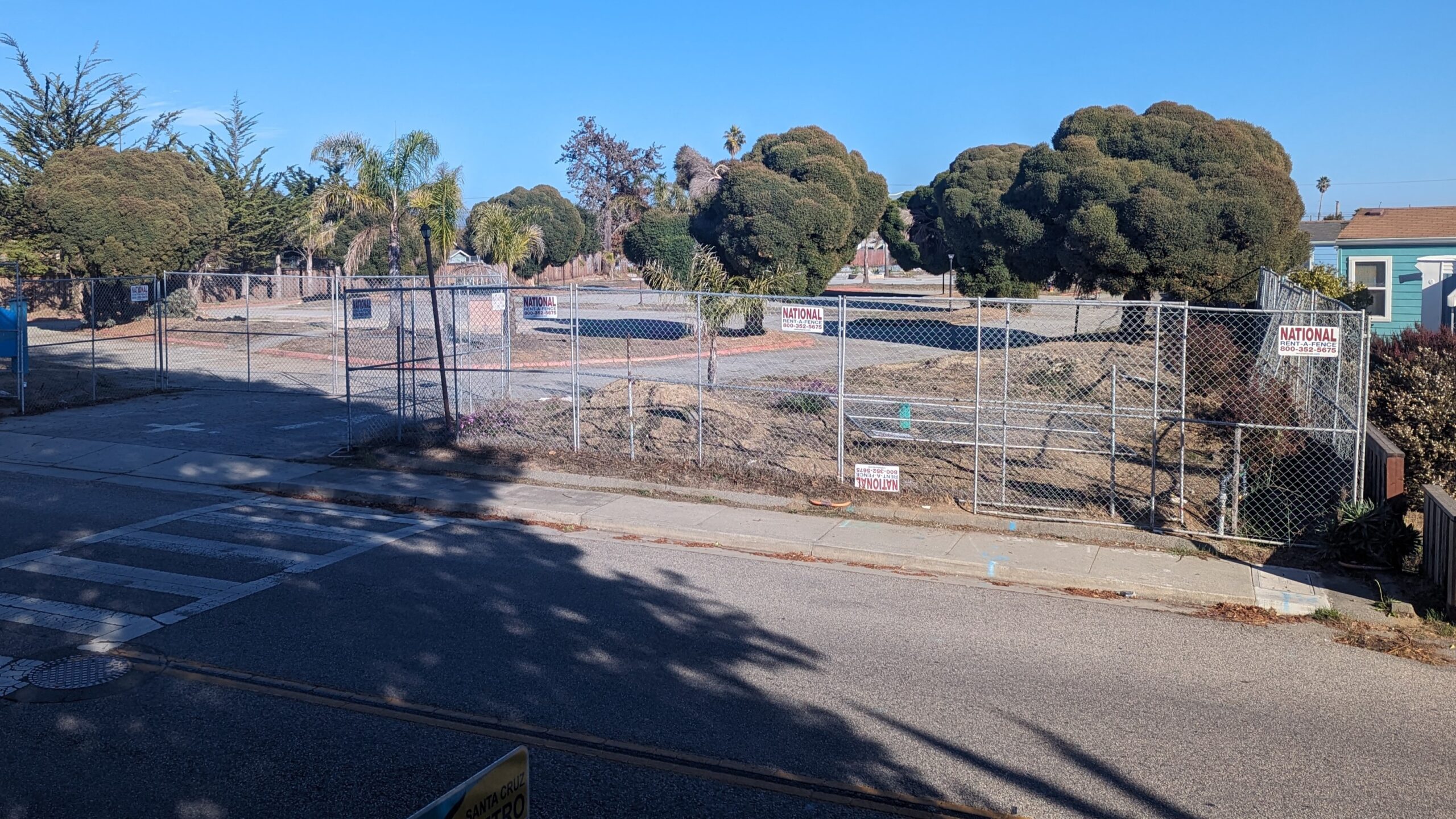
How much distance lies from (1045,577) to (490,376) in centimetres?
1291

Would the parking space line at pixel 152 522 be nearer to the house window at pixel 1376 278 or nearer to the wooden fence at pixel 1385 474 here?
the wooden fence at pixel 1385 474

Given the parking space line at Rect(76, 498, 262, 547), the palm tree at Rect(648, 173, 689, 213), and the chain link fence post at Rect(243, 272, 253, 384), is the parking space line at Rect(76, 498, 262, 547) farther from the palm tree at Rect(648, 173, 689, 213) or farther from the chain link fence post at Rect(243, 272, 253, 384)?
the palm tree at Rect(648, 173, 689, 213)

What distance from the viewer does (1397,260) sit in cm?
2959

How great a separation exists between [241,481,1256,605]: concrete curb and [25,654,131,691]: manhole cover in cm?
535

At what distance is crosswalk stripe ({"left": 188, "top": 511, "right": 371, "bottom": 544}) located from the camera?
11195mm

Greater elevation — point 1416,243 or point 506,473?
point 1416,243

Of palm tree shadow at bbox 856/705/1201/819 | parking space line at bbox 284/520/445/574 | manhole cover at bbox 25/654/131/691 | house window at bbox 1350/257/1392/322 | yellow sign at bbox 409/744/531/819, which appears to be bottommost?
palm tree shadow at bbox 856/705/1201/819

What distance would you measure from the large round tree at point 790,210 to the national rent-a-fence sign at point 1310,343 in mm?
Result: 22536

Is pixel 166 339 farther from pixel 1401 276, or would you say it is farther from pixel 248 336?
pixel 1401 276

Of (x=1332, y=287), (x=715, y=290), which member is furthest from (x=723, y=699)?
(x=1332, y=287)

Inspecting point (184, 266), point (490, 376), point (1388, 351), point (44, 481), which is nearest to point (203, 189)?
point (184, 266)

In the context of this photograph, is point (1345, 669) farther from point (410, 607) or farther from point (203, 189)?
point (203, 189)

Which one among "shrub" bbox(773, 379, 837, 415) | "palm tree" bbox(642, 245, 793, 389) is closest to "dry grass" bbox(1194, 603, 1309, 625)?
"shrub" bbox(773, 379, 837, 415)

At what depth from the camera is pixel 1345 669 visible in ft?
25.3
